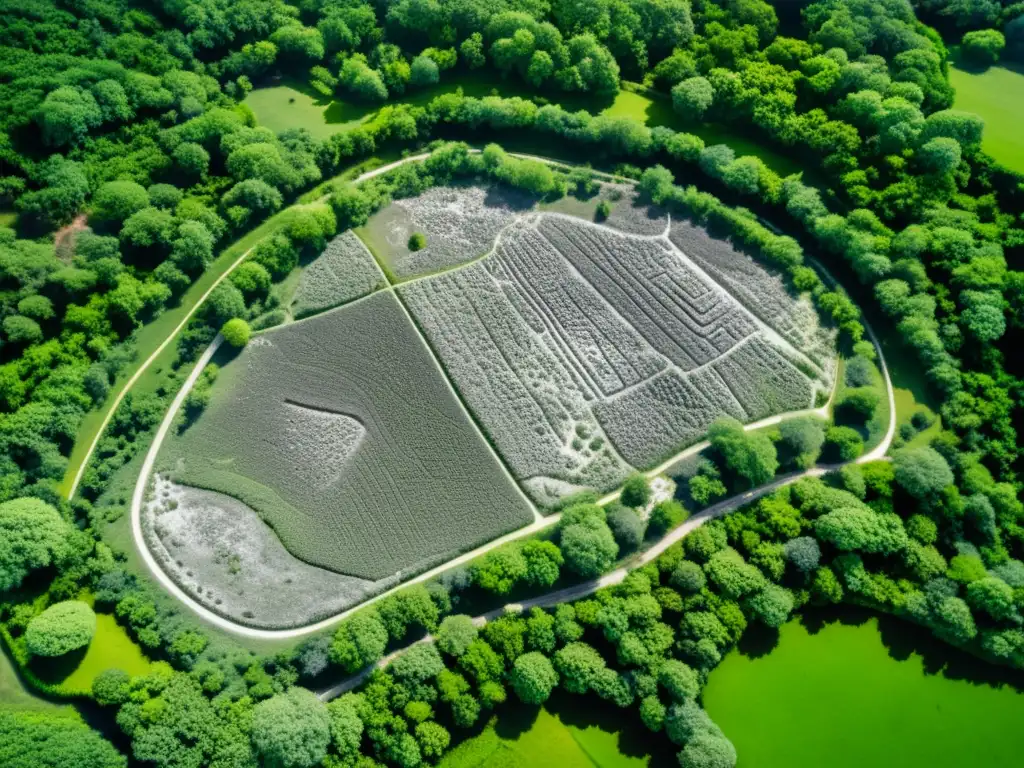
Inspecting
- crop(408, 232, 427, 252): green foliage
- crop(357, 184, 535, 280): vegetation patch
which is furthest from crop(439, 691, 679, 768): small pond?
crop(408, 232, 427, 252): green foliage

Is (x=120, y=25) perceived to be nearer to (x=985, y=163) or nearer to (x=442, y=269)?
(x=442, y=269)

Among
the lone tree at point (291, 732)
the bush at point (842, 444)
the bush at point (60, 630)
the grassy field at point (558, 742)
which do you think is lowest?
the grassy field at point (558, 742)

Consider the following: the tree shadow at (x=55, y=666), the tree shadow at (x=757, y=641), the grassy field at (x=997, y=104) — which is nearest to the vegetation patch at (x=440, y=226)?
the tree shadow at (x=55, y=666)

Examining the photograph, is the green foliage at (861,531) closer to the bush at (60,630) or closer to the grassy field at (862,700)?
the grassy field at (862,700)

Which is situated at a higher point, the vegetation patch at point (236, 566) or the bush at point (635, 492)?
the bush at point (635, 492)

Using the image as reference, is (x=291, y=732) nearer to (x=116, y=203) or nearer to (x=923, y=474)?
(x=116, y=203)

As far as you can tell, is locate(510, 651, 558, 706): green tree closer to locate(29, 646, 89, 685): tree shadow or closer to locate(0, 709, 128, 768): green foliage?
locate(0, 709, 128, 768): green foliage

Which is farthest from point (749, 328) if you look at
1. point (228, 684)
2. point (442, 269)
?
point (228, 684)
